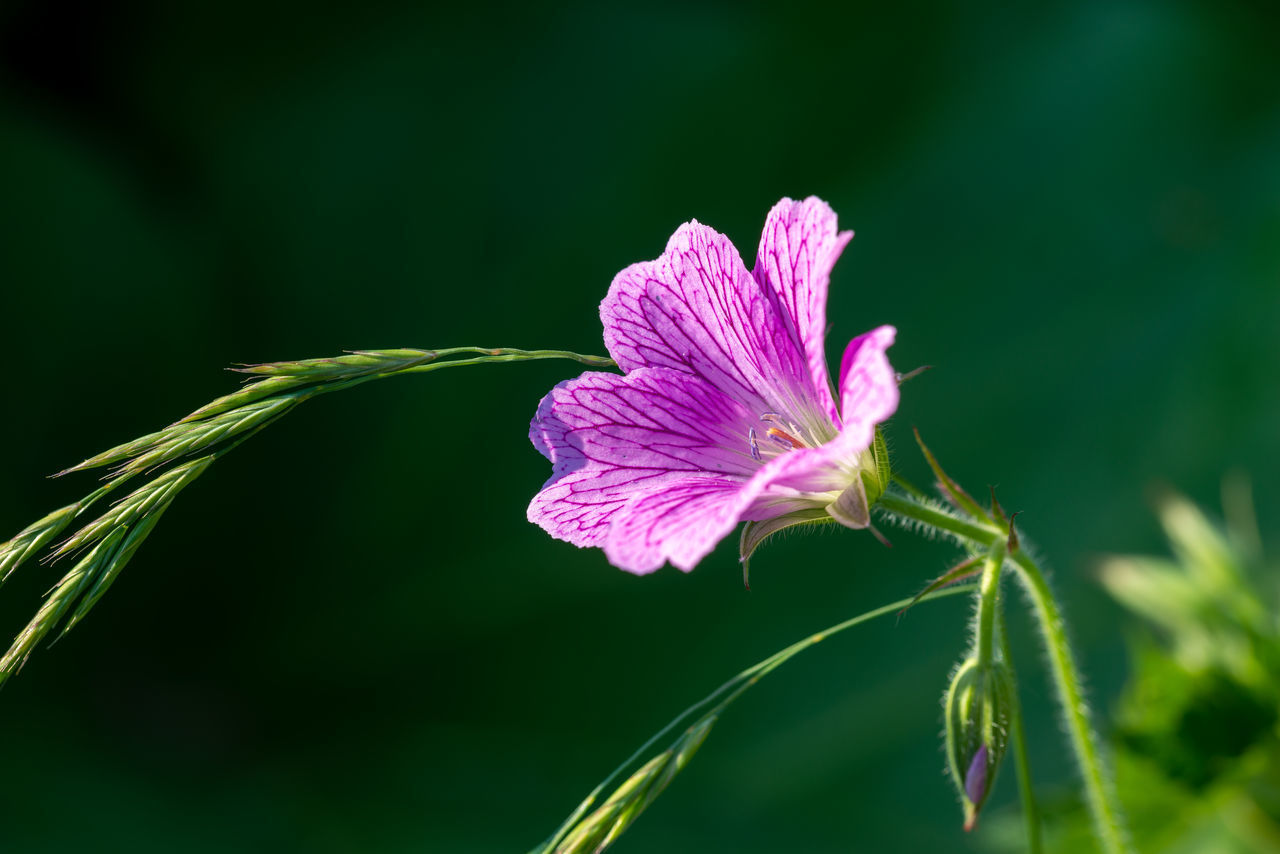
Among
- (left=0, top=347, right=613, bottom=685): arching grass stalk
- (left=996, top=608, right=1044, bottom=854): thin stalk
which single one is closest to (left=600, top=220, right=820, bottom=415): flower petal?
(left=0, top=347, right=613, bottom=685): arching grass stalk

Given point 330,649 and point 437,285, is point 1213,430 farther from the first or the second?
point 330,649

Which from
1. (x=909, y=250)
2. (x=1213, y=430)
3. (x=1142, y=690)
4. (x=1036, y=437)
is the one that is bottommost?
(x=1142, y=690)

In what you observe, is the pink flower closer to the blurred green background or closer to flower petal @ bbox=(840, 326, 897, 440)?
flower petal @ bbox=(840, 326, 897, 440)

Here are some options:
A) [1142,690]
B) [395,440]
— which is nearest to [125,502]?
[1142,690]

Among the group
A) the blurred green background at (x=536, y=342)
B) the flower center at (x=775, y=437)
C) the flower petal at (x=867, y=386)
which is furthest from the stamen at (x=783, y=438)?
the blurred green background at (x=536, y=342)

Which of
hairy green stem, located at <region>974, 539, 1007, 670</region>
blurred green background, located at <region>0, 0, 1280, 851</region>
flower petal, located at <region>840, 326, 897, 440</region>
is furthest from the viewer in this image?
blurred green background, located at <region>0, 0, 1280, 851</region>

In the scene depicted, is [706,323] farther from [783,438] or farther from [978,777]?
[978,777]

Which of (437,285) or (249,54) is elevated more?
(249,54)
